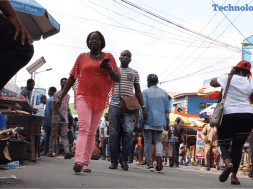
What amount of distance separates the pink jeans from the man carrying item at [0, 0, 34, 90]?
2.55 metres

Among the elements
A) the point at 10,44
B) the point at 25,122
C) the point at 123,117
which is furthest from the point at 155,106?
the point at 10,44

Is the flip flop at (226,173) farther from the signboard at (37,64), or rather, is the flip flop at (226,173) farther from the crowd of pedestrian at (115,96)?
the signboard at (37,64)

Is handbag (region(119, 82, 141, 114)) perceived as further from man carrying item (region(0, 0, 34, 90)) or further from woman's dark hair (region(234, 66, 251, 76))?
man carrying item (region(0, 0, 34, 90))

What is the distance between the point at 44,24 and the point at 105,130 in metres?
7.99

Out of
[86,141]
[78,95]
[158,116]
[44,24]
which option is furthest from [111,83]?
[44,24]

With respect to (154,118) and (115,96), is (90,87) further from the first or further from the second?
(154,118)

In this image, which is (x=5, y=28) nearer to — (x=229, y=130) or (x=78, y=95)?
(x=78, y=95)

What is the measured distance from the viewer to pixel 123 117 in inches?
286

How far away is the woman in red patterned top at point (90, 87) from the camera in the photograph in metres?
5.39

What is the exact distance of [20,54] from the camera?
285cm

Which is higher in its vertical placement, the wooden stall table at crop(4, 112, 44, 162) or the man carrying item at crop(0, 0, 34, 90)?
the man carrying item at crop(0, 0, 34, 90)

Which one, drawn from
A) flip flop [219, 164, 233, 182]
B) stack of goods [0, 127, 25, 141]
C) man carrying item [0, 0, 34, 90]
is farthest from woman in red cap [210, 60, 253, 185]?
man carrying item [0, 0, 34, 90]

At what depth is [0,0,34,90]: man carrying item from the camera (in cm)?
279

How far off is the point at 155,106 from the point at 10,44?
5571 mm
